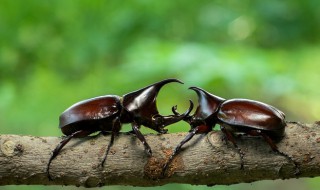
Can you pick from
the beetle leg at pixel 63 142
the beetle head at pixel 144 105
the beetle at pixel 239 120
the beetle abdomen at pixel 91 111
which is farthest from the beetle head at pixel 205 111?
the beetle leg at pixel 63 142

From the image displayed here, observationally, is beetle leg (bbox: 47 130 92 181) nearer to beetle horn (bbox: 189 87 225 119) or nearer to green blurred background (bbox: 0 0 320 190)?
beetle horn (bbox: 189 87 225 119)

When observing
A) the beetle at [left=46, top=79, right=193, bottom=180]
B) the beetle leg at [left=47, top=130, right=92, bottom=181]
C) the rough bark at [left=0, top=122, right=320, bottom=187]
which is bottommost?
the rough bark at [left=0, top=122, right=320, bottom=187]

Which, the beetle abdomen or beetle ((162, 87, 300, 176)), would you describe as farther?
the beetle abdomen

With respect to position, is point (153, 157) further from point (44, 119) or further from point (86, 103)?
point (44, 119)

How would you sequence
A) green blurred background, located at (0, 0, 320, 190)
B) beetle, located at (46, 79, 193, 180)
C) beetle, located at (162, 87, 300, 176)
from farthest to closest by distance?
green blurred background, located at (0, 0, 320, 190), beetle, located at (46, 79, 193, 180), beetle, located at (162, 87, 300, 176)

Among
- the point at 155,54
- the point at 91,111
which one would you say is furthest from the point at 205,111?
the point at 155,54

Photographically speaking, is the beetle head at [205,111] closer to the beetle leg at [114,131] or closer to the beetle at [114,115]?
the beetle at [114,115]

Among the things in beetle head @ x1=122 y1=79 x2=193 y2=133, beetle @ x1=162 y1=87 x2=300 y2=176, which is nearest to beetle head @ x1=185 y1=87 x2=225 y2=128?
beetle @ x1=162 y1=87 x2=300 y2=176
